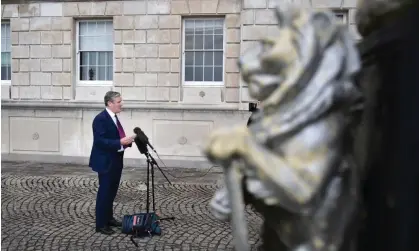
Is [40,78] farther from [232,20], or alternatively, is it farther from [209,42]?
[232,20]

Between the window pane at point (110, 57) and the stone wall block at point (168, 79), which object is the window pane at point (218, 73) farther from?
the window pane at point (110, 57)

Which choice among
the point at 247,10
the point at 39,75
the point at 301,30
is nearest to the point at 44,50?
the point at 39,75

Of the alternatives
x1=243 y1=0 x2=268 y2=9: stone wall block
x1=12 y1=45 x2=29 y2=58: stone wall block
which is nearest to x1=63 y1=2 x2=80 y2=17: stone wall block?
x1=12 y1=45 x2=29 y2=58: stone wall block

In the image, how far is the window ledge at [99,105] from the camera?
1286 centimetres

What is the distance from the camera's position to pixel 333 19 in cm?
177

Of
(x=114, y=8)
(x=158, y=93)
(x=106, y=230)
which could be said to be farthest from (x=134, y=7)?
(x=106, y=230)

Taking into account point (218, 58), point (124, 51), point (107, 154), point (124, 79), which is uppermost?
point (124, 51)

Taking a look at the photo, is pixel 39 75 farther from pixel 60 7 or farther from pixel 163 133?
pixel 163 133

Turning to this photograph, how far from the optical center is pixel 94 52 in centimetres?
1429

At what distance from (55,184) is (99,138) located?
15.9ft

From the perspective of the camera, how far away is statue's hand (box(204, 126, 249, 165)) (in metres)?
1.68

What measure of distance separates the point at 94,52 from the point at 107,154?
8787 mm

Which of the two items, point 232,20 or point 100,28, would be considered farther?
point 100,28

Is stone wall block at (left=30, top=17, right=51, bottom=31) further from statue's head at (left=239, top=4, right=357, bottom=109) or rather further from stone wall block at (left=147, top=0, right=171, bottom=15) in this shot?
statue's head at (left=239, top=4, right=357, bottom=109)
